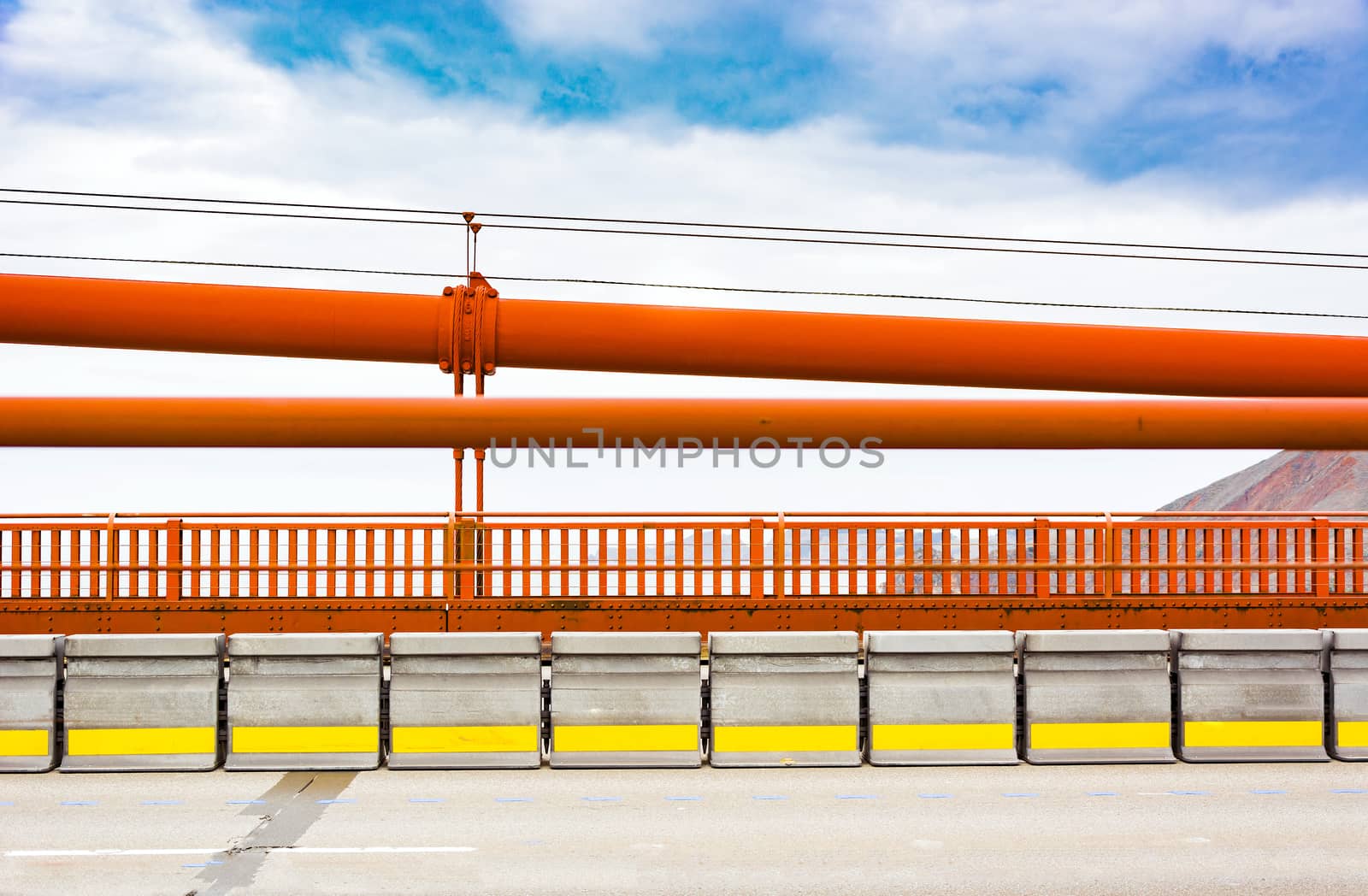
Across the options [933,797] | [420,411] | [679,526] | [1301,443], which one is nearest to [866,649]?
[933,797]

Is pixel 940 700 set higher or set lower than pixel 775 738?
higher

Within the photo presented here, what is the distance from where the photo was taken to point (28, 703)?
8.67 metres

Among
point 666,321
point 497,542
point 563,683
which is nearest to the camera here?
point 563,683

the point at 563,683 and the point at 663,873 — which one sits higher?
the point at 563,683

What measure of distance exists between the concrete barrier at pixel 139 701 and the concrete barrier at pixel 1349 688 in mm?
9632

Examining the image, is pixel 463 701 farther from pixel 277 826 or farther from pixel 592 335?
pixel 592 335

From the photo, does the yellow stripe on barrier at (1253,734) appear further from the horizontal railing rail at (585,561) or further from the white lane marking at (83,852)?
the white lane marking at (83,852)

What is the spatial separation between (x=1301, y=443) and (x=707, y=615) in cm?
639

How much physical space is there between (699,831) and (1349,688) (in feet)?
20.2

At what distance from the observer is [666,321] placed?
48.2 ft

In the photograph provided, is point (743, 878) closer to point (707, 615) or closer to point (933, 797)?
point (933, 797)

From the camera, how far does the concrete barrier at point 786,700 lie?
876cm

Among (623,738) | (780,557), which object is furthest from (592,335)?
(623,738)

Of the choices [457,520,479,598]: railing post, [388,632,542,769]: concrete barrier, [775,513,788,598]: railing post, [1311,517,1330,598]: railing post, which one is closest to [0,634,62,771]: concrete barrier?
[388,632,542,769]: concrete barrier
